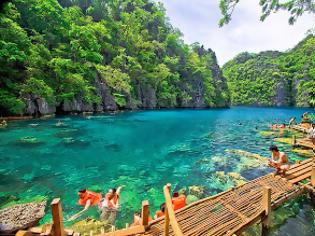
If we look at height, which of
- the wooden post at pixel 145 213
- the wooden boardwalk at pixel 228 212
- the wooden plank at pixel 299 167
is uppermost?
the wooden post at pixel 145 213

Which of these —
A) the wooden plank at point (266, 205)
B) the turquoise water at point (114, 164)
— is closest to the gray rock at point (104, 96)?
the turquoise water at point (114, 164)

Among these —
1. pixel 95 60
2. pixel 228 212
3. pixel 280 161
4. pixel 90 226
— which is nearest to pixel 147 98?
pixel 95 60

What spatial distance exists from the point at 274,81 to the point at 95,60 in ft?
289

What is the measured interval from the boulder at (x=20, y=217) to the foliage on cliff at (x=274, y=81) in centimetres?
9921

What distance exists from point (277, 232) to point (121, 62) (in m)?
46.3

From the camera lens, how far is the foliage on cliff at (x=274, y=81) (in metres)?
88.9

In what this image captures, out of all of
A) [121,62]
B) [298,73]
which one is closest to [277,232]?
[121,62]

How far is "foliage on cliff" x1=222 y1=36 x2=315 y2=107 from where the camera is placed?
292 ft

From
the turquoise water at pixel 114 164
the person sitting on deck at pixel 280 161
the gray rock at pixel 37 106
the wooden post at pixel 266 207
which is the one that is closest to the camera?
the wooden post at pixel 266 207

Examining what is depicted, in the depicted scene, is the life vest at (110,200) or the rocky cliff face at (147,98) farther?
the rocky cliff face at (147,98)

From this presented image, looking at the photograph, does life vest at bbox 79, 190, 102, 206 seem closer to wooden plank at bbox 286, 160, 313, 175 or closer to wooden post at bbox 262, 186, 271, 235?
wooden post at bbox 262, 186, 271, 235

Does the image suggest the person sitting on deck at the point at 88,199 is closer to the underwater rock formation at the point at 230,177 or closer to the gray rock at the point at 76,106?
the underwater rock formation at the point at 230,177

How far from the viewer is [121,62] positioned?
48562 mm

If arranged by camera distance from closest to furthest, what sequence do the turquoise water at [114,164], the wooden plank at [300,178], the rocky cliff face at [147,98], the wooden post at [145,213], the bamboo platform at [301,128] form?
the wooden post at [145,213]
the wooden plank at [300,178]
the turquoise water at [114,164]
the bamboo platform at [301,128]
the rocky cliff face at [147,98]
